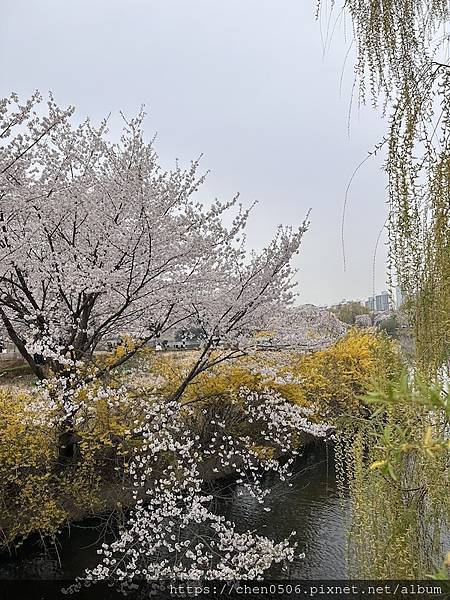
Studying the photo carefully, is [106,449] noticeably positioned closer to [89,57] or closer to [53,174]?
[53,174]

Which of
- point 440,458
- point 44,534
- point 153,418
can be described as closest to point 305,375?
point 153,418

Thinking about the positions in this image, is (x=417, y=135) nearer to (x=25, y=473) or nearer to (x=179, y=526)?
(x=179, y=526)

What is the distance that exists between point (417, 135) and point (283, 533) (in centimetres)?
421

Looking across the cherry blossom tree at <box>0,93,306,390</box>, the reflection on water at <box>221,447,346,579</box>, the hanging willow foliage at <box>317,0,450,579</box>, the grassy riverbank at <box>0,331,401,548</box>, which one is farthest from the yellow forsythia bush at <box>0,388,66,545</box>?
the hanging willow foliage at <box>317,0,450,579</box>

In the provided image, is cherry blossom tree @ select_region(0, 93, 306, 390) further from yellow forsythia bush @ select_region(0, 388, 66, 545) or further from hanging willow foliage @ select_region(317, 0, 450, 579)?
hanging willow foliage @ select_region(317, 0, 450, 579)

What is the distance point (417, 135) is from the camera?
5.32 feet

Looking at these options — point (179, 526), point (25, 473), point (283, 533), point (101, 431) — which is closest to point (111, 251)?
point (101, 431)

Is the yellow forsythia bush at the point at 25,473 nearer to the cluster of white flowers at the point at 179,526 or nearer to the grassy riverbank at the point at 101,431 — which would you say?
the grassy riverbank at the point at 101,431

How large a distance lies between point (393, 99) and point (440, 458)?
1.26 meters

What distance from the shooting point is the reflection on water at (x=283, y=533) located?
4211 mm

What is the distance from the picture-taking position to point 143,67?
462 cm

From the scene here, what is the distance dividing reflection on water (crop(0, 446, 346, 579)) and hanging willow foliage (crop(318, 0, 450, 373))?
10.0 feet

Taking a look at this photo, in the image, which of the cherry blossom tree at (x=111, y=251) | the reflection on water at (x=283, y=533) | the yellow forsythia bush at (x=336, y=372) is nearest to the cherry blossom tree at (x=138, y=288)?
the cherry blossom tree at (x=111, y=251)

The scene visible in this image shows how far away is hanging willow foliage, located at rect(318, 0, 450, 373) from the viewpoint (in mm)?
1604
